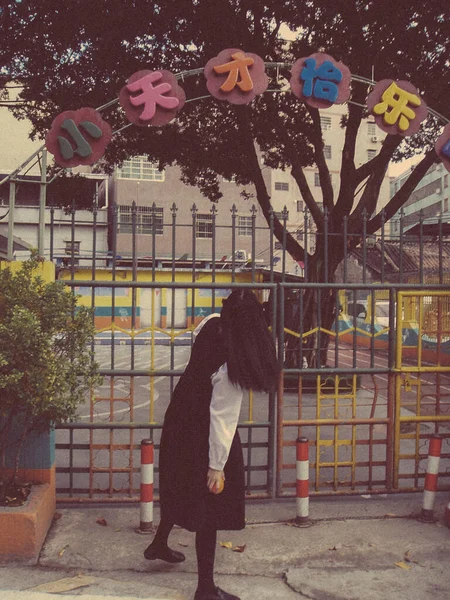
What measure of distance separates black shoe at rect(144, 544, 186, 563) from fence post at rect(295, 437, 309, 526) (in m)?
1.10

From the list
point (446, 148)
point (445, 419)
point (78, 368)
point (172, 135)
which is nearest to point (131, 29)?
point (172, 135)

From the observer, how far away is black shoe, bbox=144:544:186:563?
3.79 m

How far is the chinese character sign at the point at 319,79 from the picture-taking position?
16.1 ft

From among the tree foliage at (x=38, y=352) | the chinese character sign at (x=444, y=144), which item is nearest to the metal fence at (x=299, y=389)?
the tree foliage at (x=38, y=352)

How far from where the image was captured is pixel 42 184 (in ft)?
15.1

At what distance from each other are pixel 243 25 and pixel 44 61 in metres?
A: 3.30

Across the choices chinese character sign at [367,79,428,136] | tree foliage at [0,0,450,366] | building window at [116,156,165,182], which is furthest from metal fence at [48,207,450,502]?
building window at [116,156,165,182]

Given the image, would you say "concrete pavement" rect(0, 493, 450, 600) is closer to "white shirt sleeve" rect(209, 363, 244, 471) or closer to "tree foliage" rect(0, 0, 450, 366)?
"white shirt sleeve" rect(209, 363, 244, 471)

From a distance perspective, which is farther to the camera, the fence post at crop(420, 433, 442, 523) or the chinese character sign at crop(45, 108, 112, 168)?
the chinese character sign at crop(45, 108, 112, 168)

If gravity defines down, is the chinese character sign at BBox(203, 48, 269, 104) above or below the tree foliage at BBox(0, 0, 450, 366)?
below

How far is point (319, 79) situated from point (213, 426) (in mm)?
3222

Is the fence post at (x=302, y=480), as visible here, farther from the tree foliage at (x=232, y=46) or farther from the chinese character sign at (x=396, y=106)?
the tree foliage at (x=232, y=46)

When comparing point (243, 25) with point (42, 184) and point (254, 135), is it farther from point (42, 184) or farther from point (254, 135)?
point (42, 184)

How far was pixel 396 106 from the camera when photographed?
202 inches
